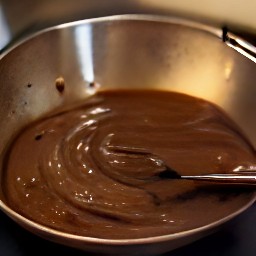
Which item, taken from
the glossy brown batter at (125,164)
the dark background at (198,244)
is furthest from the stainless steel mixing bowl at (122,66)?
the dark background at (198,244)

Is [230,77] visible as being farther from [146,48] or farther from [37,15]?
[37,15]

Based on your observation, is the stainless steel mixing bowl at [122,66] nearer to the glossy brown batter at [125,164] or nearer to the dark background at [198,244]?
the glossy brown batter at [125,164]

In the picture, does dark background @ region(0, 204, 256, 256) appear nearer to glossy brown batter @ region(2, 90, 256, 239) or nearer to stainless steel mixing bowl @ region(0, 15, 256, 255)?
glossy brown batter @ region(2, 90, 256, 239)

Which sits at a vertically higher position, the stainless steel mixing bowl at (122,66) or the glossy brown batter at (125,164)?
the stainless steel mixing bowl at (122,66)

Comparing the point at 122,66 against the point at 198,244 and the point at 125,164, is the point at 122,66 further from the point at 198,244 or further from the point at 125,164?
the point at 198,244

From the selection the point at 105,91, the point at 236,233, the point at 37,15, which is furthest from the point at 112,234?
the point at 37,15
